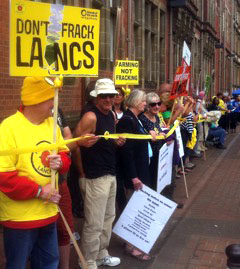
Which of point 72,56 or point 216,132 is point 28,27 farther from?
point 216,132

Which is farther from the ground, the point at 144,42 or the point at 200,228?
the point at 144,42

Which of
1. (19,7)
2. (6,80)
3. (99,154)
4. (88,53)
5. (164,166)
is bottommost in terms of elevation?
(164,166)

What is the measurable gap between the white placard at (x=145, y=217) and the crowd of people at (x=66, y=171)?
0.45 ft

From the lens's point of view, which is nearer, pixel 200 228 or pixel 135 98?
pixel 135 98

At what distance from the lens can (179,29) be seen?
767 inches

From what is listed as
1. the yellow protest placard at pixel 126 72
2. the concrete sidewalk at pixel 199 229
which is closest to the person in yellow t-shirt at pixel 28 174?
the concrete sidewalk at pixel 199 229

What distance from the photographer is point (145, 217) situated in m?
4.80

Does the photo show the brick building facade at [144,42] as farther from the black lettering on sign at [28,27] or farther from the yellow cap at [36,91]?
the yellow cap at [36,91]

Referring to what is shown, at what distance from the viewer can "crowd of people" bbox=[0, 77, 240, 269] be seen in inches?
117

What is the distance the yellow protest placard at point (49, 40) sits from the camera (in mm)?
3717

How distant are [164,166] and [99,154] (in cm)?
194

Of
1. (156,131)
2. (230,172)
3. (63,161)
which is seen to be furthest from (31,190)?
(230,172)

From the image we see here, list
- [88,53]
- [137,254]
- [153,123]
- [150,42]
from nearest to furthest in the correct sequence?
[88,53]
[137,254]
[153,123]
[150,42]

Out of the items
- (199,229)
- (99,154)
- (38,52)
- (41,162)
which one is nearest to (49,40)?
(38,52)
